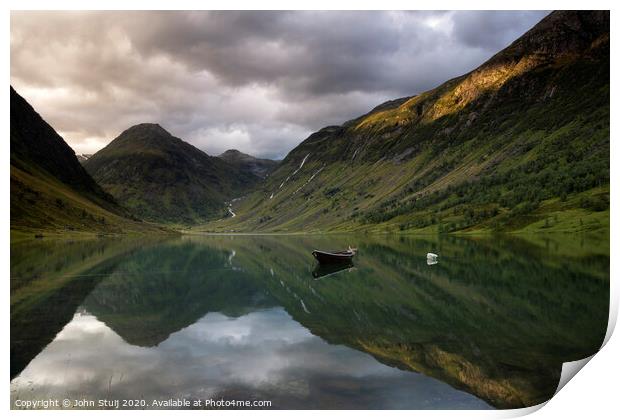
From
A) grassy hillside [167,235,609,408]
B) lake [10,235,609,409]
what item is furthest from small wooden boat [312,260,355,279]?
lake [10,235,609,409]

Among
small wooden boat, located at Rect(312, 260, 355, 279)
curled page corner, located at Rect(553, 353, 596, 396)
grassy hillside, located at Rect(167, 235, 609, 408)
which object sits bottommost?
small wooden boat, located at Rect(312, 260, 355, 279)

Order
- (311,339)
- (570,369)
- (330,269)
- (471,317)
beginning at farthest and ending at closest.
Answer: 1. (330,269)
2. (471,317)
3. (311,339)
4. (570,369)

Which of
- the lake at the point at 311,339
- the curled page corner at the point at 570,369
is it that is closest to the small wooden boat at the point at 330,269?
the lake at the point at 311,339

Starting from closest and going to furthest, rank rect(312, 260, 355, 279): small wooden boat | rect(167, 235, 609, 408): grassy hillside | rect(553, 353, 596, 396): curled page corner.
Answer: rect(553, 353, 596, 396): curled page corner → rect(167, 235, 609, 408): grassy hillside → rect(312, 260, 355, 279): small wooden boat

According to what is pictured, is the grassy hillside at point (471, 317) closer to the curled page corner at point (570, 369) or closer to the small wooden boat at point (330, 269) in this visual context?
the curled page corner at point (570, 369)

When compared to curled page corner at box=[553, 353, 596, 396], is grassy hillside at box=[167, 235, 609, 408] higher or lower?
lower

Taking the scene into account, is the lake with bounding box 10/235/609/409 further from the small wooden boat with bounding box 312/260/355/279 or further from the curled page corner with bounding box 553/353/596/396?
the small wooden boat with bounding box 312/260/355/279

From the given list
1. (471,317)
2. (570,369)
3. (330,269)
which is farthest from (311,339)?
(330,269)

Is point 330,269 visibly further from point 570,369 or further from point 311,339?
point 570,369
